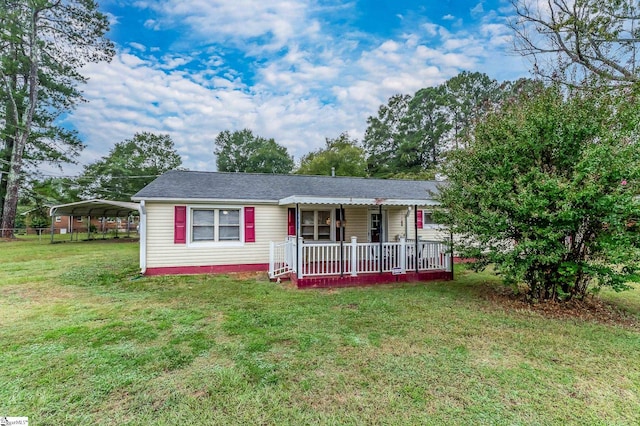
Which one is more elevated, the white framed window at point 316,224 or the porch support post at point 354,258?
the white framed window at point 316,224

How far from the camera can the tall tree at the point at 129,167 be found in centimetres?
2911

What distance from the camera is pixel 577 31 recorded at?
28.6 feet

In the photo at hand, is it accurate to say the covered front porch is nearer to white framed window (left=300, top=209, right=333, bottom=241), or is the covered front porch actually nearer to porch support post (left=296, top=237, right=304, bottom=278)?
porch support post (left=296, top=237, right=304, bottom=278)

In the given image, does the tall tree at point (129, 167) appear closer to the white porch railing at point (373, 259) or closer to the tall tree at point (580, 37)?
the white porch railing at point (373, 259)

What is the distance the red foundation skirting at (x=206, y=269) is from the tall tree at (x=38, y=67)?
64.8ft

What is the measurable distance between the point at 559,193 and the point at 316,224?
7201 millimetres

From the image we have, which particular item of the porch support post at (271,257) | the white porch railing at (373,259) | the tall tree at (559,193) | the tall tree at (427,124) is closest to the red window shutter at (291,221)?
the white porch railing at (373,259)

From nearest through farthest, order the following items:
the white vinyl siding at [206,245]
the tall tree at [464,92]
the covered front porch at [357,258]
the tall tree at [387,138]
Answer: the covered front porch at [357,258]
the white vinyl siding at [206,245]
the tall tree at [464,92]
the tall tree at [387,138]

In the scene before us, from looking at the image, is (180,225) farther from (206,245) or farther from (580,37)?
(580,37)

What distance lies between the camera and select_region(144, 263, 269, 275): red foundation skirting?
9102 mm

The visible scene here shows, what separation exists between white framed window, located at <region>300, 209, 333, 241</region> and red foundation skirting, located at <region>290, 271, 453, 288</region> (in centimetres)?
268

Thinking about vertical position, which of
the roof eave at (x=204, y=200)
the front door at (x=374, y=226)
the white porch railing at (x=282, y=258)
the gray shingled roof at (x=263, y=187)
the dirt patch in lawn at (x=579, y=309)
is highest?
the gray shingled roof at (x=263, y=187)

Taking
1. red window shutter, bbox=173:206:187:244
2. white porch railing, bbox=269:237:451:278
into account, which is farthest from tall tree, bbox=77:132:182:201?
white porch railing, bbox=269:237:451:278

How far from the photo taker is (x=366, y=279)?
7949 millimetres
